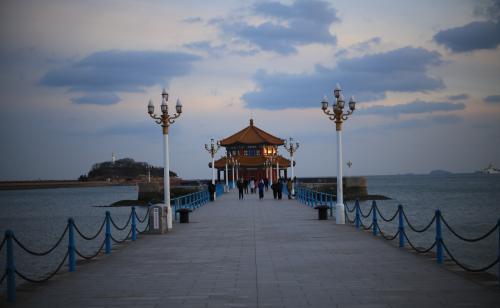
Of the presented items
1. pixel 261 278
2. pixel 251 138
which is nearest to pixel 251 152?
pixel 251 138

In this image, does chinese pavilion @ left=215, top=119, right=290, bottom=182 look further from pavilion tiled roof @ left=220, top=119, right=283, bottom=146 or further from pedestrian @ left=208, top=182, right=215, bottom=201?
pedestrian @ left=208, top=182, right=215, bottom=201

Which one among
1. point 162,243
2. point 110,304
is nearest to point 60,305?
point 110,304

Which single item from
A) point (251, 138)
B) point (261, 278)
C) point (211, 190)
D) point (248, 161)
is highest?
point (251, 138)

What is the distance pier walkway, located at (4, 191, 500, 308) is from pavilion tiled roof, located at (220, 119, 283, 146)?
69008mm

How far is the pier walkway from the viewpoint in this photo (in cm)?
859

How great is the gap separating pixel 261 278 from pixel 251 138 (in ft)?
253

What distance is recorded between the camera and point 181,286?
9750mm

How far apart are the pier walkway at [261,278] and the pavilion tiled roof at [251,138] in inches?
2717

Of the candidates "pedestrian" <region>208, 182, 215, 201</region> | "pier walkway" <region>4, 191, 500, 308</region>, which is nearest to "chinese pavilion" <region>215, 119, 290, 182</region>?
"pedestrian" <region>208, 182, 215, 201</region>

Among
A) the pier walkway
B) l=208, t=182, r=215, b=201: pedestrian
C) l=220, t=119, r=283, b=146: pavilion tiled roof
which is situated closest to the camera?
the pier walkway

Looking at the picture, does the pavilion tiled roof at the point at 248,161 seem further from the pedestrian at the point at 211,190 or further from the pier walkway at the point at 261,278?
the pier walkway at the point at 261,278

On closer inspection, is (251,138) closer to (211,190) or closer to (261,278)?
(211,190)

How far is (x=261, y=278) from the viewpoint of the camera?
1037cm

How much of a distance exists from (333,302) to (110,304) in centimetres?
319
